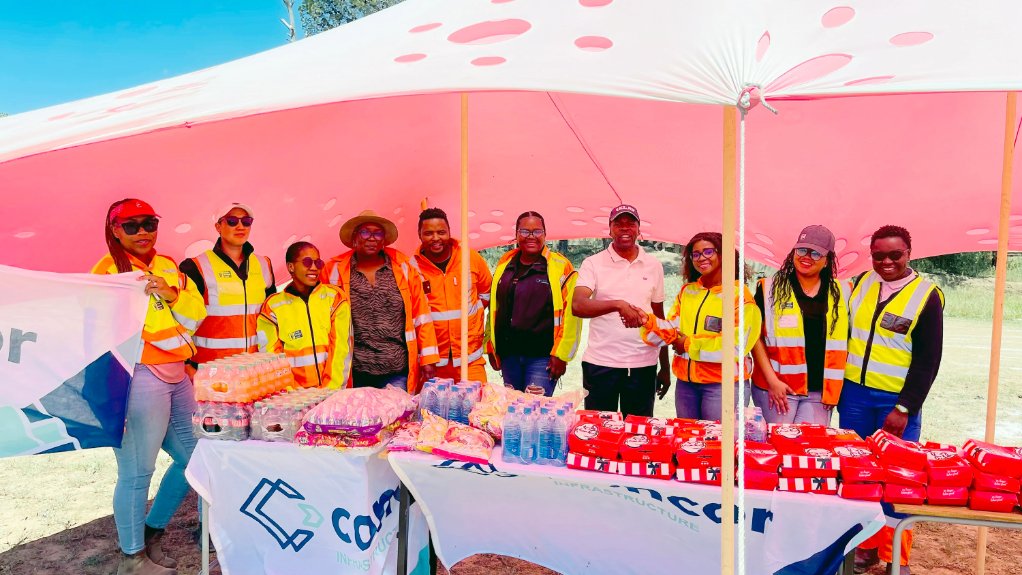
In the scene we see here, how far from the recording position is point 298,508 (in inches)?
103

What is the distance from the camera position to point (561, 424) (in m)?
2.40

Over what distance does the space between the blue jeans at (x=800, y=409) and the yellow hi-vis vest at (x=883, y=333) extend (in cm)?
22

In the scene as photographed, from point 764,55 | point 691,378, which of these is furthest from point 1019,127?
point 764,55

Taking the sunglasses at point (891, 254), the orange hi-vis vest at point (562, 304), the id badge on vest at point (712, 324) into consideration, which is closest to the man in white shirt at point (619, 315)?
the orange hi-vis vest at point (562, 304)

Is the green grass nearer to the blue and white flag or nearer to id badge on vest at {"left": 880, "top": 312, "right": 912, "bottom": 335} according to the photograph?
id badge on vest at {"left": 880, "top": 312, "right": 912, "bottom": 335}

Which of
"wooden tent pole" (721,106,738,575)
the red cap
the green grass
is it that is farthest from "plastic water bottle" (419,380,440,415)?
the green grass

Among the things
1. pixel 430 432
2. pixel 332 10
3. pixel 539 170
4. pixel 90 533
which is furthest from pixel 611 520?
pixel 332 10

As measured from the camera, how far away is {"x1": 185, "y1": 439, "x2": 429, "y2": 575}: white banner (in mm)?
2547

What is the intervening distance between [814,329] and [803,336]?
6 centimetres

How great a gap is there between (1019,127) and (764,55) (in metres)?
2.55

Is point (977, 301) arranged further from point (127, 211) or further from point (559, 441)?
point (127, 211)

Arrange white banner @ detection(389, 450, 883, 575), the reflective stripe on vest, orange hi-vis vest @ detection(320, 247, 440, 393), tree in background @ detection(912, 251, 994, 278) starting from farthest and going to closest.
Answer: tree in background @ detection(912, 251, 994, 278)
the reflective stripe on vest
orange hi-vis vest @ detection(320, 247, 440, 393)
white banner @ detection(389, 450, 883, 575)

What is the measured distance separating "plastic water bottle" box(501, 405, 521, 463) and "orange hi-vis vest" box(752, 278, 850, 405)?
146 cm

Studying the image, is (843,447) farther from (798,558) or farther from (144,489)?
(144,489)
